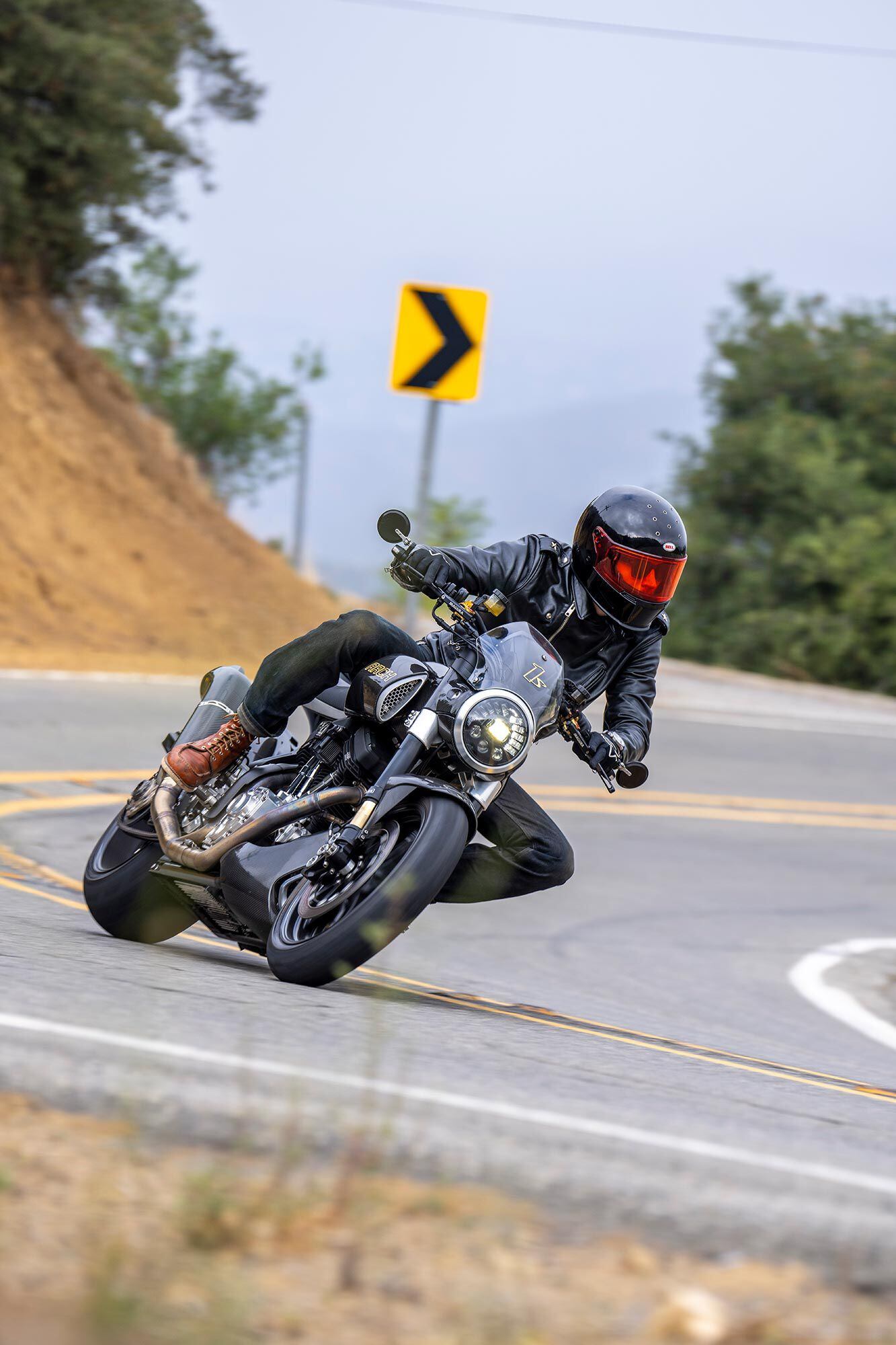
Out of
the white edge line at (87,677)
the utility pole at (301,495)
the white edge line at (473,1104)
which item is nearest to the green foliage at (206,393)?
the utility pole at (301,495)

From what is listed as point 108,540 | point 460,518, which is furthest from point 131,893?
point 460,518

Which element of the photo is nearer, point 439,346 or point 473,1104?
point 473,1104

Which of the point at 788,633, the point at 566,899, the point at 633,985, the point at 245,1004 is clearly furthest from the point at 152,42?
the point at 245,1004

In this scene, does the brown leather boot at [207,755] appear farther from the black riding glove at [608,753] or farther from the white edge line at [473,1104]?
the white edge line at [473,1104]

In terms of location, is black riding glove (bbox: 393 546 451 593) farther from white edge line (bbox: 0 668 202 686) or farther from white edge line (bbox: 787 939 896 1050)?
white edge line (bbox: 0 668 202 686)

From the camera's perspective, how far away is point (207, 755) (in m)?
4.79

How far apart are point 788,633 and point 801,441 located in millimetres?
4983

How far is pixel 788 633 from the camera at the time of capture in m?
27.2

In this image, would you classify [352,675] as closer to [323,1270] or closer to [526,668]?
[526,668]

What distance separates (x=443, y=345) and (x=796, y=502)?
62.8ft

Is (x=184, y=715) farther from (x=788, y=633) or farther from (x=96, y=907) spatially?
(x=788, y=633)

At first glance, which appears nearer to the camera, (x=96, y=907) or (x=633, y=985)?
(x=96, y=907)

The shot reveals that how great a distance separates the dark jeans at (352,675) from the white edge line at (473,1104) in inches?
63.0

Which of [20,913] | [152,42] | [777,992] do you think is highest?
[152,42]
